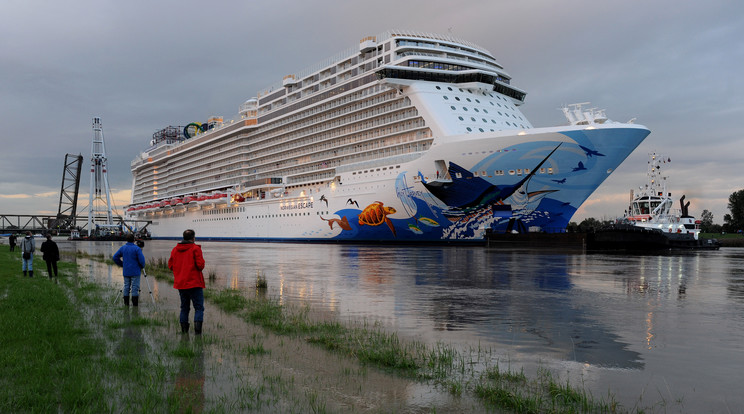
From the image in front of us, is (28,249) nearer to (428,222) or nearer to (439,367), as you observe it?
(439,367)

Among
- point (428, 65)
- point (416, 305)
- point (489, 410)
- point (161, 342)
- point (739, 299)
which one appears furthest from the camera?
point (428, 65)

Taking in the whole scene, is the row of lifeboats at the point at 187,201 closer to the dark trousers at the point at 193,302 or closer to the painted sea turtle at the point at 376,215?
the painted sea turtle at the point at 376,215

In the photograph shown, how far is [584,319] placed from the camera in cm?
900

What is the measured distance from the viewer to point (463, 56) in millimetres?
43938

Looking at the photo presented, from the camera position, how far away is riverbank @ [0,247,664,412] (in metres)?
4.45

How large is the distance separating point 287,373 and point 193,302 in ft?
9.71

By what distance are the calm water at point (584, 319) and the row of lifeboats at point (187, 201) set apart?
51588 millimetres

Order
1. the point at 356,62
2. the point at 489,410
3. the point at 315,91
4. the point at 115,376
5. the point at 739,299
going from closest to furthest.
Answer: the point at 489,410 → the point at 115,376 → the point at 739,299 → the point at 356,62 → the point at 315,91

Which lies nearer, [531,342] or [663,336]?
[531,342]

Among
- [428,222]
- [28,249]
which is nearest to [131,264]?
[28,249]

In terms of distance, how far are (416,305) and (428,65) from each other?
34.2 m

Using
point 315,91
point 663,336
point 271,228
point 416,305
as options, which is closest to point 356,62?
point 315,91

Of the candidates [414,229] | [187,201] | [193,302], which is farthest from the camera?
[187,201]

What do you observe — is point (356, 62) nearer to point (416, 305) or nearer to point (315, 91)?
point (315, 91)
